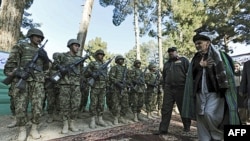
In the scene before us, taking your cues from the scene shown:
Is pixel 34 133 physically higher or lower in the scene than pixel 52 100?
lower

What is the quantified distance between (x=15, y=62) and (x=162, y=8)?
46.7 ft

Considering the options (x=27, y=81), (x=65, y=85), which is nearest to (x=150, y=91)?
(x=65, y=85)

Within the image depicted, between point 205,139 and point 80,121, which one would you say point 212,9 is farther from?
point 205,139

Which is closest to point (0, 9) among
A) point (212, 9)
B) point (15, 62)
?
point (15, 62)

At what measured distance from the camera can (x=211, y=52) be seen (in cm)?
346

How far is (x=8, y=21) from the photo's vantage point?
7.34 m

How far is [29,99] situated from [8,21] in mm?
3212

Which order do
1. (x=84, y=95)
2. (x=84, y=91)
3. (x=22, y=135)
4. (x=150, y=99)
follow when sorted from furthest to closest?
(x=150, y=99)
(x=84, y=95)
(x=84, y=91)
(x=22, y=135)

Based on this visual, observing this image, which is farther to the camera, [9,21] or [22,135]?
[9,21]

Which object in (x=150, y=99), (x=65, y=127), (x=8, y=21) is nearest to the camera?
(x=65, y=127)

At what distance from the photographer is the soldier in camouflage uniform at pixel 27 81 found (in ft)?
15.8

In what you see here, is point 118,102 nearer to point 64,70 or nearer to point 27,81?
point 64,70

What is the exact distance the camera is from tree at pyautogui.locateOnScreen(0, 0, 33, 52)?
7.31m

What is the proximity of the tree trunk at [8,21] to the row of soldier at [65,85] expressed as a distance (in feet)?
6.23
